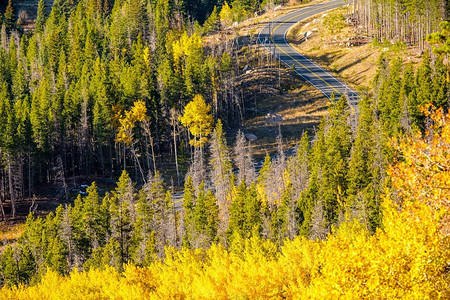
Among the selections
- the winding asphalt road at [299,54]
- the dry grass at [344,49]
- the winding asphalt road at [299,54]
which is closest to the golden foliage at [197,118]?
the winding asphalt road at [299,54]

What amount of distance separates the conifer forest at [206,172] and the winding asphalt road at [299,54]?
256cm

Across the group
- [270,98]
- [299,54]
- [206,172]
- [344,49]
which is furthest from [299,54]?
[206,172]

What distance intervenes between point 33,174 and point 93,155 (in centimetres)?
929

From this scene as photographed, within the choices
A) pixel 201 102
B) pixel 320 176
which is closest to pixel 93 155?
pixel 201 102

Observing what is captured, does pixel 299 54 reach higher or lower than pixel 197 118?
higher

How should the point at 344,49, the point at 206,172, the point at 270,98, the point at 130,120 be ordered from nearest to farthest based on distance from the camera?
1. the point at 206,172
2. the point at 130,120
3. the point at 270,98
4. the point at 344,49

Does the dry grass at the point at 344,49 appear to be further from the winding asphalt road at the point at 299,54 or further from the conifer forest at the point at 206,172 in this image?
the conifer forest at the point at 206,172

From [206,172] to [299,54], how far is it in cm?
4598

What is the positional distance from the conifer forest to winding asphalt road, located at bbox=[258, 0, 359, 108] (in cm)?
256

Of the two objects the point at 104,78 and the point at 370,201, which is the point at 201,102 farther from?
the point at 370,201

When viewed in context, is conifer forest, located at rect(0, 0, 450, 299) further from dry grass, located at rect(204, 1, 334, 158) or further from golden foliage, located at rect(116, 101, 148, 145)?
dry grass, located at rect(204, 1, 334, 158)

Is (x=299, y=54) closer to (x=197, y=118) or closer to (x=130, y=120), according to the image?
(x=197, y=118)

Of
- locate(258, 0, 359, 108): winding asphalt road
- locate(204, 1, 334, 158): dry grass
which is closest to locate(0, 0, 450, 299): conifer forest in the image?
locate(204, 1, 334, 158): dry grass

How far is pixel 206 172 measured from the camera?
7750 centimetres
